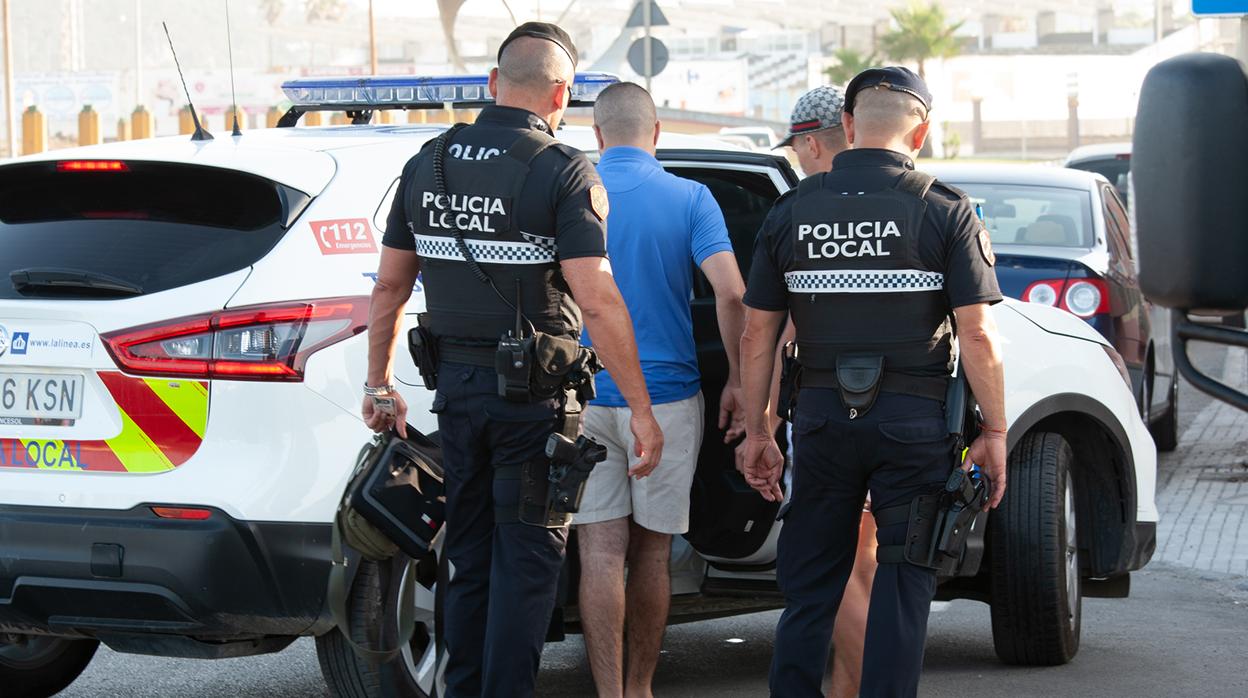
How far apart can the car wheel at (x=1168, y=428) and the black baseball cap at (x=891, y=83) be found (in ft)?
22.0

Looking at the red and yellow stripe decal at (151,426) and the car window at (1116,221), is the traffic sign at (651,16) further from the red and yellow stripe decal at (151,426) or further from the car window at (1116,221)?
the red and yellow stripe decal at (151,426)

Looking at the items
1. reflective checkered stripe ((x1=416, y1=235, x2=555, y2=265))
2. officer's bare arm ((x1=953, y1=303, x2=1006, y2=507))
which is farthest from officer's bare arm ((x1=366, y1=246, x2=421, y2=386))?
officer's bare arm ((x1=953, y1=303, x2=1006, y2=507))

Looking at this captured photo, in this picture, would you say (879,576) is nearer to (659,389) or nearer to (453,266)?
(659,389)

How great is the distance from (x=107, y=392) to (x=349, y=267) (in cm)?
66

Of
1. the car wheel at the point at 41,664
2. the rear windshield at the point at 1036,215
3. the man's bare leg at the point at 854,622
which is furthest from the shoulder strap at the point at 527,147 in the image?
the rear windshield at the point at 1036,215

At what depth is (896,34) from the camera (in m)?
94.1

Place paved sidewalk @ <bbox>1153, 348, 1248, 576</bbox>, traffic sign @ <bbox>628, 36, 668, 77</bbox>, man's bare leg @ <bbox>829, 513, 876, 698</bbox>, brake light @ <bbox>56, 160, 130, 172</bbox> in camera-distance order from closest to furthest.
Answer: brake light @ <bbox>56, 160, 130, 172</bbox> → man's bare leg @ <bbox>829, 513, 876, 698</bbox> → paved sidewalk @ <bbox>1153, 348, 1248, 576</bbox> → traffic sign @ <bbox>628, 36, 668, 77</bbox>

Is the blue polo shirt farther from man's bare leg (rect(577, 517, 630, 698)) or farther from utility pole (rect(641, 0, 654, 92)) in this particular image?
utility pole (rect(641, 0, 654, 92))

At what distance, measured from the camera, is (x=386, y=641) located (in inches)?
163

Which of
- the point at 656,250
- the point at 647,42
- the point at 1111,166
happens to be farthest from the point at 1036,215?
the point at 1111,166

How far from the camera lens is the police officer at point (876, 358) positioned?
402 cm

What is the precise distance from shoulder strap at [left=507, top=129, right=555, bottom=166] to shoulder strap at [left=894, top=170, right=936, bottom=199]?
85cm

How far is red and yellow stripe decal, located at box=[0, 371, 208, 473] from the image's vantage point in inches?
158

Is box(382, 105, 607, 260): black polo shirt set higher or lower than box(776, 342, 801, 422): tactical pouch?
higher
